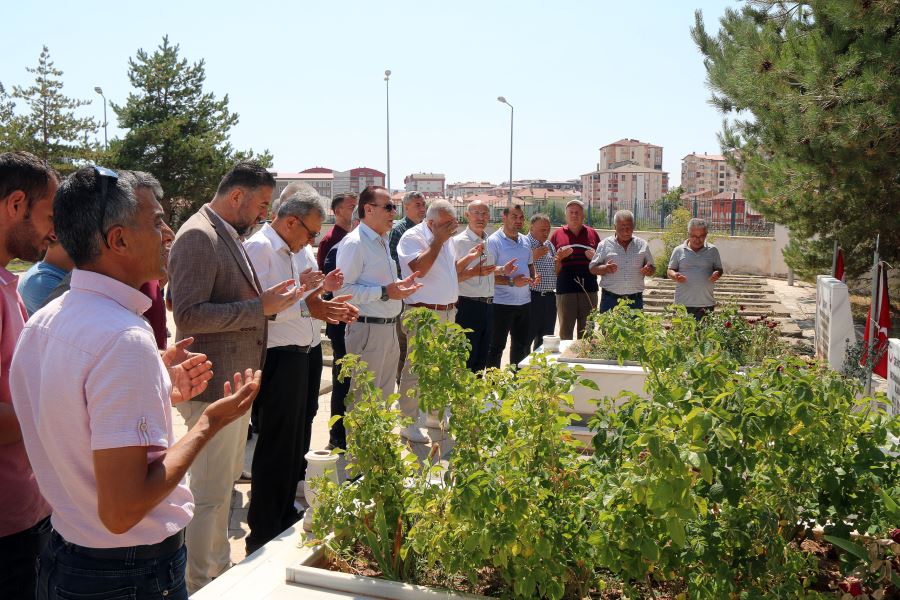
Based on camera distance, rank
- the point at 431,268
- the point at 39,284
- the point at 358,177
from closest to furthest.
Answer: the point at 39,284, the point at 431,268, the point at 358,177

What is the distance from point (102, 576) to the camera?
1.80 meters

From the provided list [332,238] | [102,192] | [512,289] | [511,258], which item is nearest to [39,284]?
[102,192]

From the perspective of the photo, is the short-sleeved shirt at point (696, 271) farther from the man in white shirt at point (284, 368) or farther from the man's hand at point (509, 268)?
the man in white shirt at point (284, 368)

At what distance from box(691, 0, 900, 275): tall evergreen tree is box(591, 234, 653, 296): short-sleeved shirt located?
2.06 m

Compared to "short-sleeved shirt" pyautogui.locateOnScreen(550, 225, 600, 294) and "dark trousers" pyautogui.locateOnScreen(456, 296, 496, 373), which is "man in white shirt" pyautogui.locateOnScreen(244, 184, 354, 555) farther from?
"short-sleeved shirt" pyautogui.locateOnScreen(550, 225, 600, 294)

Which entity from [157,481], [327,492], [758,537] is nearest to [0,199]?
[157,481]

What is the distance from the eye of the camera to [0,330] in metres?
2.19

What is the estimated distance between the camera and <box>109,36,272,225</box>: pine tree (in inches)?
1526

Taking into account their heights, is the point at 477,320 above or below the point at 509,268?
below

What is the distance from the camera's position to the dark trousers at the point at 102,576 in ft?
5.90

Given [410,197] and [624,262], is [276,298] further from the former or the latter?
[624,262]

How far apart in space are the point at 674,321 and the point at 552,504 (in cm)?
236

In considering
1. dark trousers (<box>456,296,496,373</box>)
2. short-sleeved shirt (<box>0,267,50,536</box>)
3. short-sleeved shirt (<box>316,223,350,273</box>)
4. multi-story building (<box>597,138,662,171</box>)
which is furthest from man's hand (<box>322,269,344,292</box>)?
multi-story building (<box>597,138,662,171</box>)

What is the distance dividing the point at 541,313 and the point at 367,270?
3.45 metres
